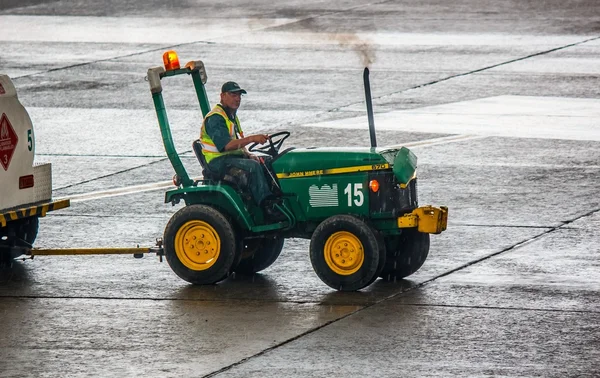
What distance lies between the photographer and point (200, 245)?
11.1 metres

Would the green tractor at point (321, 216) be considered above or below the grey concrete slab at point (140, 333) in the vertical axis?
above

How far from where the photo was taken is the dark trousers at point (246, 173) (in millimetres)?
11070

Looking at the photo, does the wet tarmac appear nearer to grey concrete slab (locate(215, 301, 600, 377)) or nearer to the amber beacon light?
grey concrete slab (locate(215, 301, 600, 377))

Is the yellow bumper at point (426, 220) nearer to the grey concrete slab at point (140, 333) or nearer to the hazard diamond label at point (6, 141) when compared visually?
the grey concrete slab at point (140, 333)

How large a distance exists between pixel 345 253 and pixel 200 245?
1.19 metres

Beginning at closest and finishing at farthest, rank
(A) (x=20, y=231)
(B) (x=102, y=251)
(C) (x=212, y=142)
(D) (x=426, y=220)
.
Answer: (D) (x=426, y=220), (C) (x=212, y=142), (B) (x=102, y=251), (A) (x=20, y=231)

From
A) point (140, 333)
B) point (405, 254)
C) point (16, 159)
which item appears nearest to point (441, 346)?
point (405, 254)

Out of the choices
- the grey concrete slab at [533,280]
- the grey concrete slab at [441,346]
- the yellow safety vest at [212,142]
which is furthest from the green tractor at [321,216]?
the grey concrete slab at [441,346]

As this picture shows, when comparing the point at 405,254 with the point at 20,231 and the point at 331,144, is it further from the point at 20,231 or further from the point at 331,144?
the point at 331,144

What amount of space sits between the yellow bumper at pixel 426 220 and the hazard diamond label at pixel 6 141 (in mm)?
3406

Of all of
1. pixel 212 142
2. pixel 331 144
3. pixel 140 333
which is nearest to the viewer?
pixel 140 333

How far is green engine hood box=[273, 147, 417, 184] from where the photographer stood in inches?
432

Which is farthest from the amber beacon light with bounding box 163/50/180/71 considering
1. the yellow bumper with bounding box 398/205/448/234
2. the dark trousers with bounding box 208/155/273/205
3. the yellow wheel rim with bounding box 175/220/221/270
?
the yellow bumper with bounding box 398/205/448/234

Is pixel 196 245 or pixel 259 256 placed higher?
pixel 196 245
